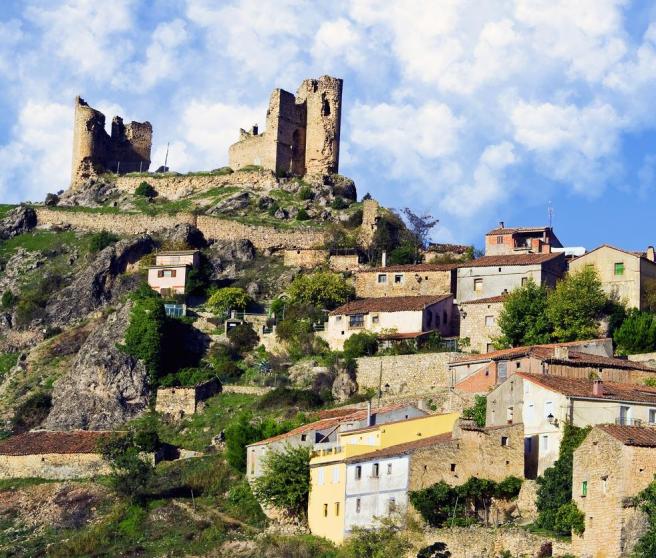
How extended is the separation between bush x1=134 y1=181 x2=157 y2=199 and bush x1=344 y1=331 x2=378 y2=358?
1330 inches

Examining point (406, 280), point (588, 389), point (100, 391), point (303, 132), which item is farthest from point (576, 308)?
point (303, 132)

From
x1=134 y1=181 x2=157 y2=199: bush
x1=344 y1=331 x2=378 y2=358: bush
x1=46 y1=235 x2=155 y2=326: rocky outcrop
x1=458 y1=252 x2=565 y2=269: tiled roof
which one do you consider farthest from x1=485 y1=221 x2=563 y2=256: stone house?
x1=134 y1=181 x2=157 y2=199: bush

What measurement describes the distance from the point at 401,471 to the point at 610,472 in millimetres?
9489

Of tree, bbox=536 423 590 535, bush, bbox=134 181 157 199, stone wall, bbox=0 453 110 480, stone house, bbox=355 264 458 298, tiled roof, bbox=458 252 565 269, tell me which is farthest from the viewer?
bush, bbox=134 181 157 199

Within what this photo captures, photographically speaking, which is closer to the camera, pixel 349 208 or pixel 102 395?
pixel 102 395

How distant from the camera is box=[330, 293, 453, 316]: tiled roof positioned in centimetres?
8000

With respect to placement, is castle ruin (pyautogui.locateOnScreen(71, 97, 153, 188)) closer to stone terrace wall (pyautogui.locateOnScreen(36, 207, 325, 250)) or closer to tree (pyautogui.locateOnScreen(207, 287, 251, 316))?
stone terrace wall (pyautogui.locateOnScreen(36, 207, 325, 250))

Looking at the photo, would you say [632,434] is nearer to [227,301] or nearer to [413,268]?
[413,268]

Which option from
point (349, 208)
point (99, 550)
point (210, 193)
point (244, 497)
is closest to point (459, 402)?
point (244, 497)

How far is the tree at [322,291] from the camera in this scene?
8456 cm

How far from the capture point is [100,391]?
80.4 m

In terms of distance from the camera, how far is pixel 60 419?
79562mm

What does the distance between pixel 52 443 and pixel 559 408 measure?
89.9 ft

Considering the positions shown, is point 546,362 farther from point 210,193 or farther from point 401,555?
point 210,193
